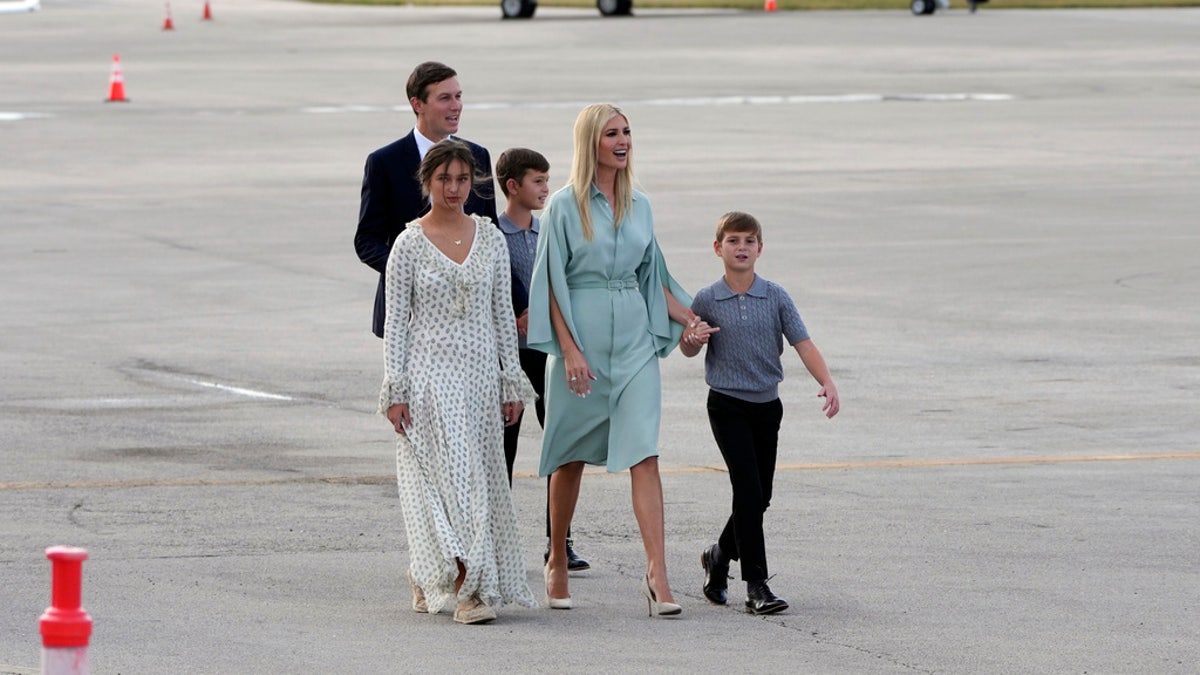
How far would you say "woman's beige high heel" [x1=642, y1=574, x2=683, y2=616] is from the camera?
743 cm

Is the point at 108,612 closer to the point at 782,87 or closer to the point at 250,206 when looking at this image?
the point at 250,206

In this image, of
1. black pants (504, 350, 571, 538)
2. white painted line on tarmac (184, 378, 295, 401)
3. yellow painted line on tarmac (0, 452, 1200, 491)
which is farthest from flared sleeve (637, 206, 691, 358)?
white painted line on tarmac (184, 378, 295, 401)

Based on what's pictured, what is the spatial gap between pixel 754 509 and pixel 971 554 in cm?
119

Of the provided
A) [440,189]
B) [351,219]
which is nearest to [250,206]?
[351,219]

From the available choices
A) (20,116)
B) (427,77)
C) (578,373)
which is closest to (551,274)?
(578,373)

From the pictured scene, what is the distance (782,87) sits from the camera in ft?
128

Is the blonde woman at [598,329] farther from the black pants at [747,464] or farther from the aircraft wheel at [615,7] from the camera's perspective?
the aircraft wheel at [615,7]

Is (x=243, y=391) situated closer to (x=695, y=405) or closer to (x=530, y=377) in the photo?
(x=695, y=405)

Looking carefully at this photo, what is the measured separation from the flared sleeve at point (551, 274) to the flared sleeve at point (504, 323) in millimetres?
80

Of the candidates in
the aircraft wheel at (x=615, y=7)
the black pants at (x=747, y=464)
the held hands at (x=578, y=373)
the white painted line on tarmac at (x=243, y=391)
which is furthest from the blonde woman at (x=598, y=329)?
the aircraft wheel at (x=615, y=7)

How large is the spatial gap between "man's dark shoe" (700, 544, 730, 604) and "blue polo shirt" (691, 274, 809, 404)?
0.61 meters

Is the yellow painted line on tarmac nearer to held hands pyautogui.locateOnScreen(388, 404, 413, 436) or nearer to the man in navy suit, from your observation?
the man in navy suit

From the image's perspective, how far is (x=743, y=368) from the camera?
7750 millimetres

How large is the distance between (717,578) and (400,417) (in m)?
1.34
